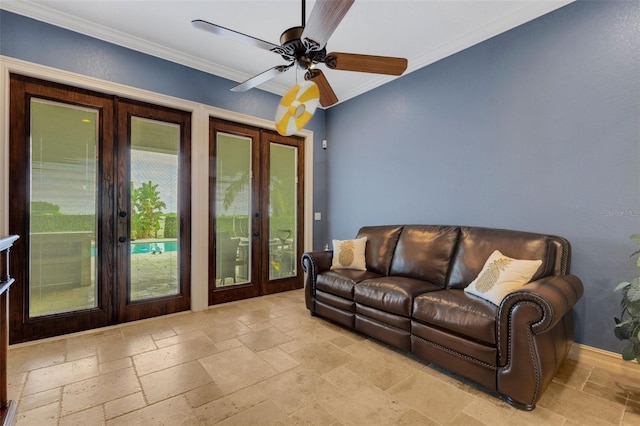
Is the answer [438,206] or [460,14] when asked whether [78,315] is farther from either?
[460,14]

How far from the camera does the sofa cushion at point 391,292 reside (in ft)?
7.64

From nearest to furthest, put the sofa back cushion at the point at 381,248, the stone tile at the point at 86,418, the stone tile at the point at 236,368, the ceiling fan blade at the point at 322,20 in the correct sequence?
the ceiling fan blade at the point at 322,20
the stone tile at the point at 86,418
the stone tile at the point at 236,368
the sofa back cushion at the point at 381,248

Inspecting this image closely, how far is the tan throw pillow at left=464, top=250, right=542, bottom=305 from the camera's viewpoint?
6.61 feet

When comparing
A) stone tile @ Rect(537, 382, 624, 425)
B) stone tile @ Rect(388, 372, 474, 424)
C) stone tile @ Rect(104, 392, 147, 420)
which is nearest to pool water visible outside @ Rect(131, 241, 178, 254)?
stone tile @ Rect(104, 392, 147, 420)

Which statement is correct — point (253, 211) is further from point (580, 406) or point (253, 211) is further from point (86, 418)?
point (580, 406)

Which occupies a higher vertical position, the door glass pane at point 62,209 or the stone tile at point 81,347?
the door glass pane at point 62,209

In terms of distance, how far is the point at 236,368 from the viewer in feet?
7.12

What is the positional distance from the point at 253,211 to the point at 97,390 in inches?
96.3

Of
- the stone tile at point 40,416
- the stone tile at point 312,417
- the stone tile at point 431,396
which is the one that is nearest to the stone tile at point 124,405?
the stone tile at point 40,416

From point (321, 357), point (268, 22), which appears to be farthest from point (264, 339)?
point (268, 22)

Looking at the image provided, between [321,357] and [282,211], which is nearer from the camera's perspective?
[321,357]

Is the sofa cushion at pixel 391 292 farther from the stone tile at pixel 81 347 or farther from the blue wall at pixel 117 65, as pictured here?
the blue wall at pixel 117 65

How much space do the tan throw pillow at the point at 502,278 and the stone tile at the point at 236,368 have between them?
1659 mm

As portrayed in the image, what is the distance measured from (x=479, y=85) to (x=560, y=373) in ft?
8.52
